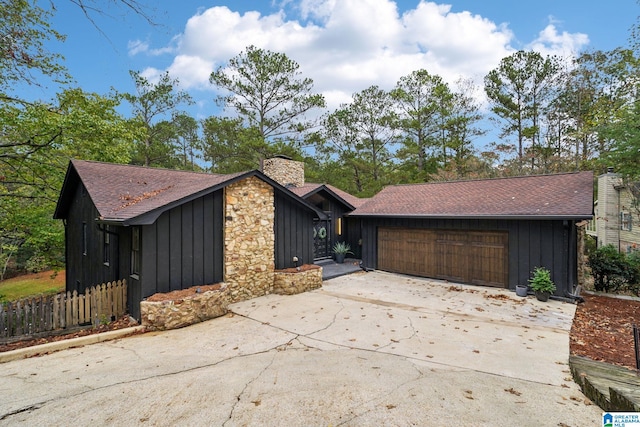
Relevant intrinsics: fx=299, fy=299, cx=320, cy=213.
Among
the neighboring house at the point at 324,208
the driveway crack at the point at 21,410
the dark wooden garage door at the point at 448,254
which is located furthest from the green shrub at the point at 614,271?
the driveway crack at the point at 21,410

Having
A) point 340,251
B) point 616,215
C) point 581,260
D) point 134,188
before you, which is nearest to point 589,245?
point 616,215

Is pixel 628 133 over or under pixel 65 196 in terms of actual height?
over

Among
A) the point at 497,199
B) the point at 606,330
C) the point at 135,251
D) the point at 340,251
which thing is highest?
the point at 497,199

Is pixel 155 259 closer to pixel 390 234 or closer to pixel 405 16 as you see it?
pixel 390 234

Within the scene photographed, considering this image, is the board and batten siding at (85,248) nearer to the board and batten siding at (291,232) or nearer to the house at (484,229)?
the board and batten siding at (291,232)

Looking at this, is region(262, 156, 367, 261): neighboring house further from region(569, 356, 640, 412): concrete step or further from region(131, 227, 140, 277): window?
region(569, 356, 640, 412): concrete step

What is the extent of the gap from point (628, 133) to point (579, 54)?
12979mm

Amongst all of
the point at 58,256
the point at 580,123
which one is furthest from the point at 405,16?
the point at 58,256

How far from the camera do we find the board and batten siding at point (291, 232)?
920 cm

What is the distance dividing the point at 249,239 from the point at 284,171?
796cm

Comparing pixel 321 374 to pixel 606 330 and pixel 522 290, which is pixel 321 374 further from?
pixel 522 290

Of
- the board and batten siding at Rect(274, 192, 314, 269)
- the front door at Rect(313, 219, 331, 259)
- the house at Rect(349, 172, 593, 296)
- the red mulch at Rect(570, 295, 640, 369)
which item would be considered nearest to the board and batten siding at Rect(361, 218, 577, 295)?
the house at Rect(349, 172, 593, 296)

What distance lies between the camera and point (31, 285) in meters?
19.3

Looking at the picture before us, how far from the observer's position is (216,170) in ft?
75.2
